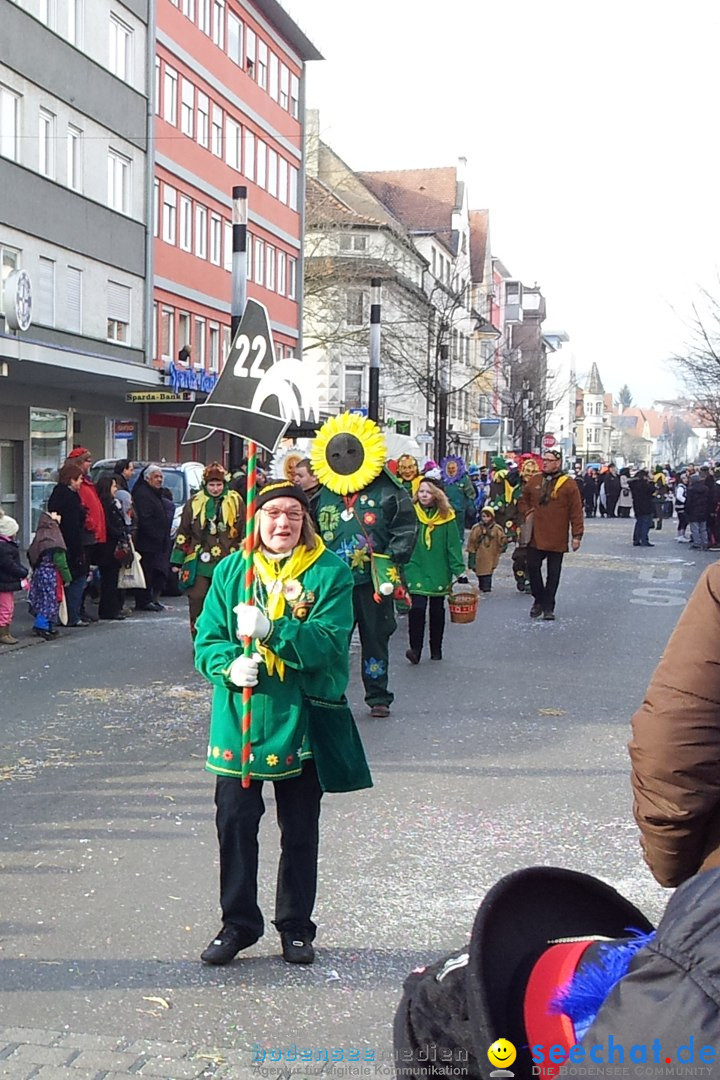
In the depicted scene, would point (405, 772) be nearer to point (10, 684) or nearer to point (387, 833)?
point (387, 833)

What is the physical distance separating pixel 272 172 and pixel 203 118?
24.8 ft

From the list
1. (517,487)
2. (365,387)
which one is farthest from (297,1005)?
(365,387)

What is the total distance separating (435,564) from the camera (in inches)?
459

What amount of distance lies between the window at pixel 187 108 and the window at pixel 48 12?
8717 mm

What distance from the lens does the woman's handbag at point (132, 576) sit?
15.6 metres

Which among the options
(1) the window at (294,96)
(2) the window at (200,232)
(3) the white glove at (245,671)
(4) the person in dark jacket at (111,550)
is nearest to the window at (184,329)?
(2) the window at (200,232)

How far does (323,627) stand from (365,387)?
55.2 meters

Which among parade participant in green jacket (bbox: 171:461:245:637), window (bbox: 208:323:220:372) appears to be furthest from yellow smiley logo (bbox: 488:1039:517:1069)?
window (bbox: 208:323:220:372)

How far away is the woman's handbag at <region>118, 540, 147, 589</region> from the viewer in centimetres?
1559

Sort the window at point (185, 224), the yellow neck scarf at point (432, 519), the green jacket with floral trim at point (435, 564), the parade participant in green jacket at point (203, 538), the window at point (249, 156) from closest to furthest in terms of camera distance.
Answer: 1. the green jacket with floral trim at point (435, 564)
2. the parade participant in green jacket at point (203, 538)
3. the yellow neck scarf at point (432, 519)
4. the window at point (185, 224)
5. the window at point (249, 156)

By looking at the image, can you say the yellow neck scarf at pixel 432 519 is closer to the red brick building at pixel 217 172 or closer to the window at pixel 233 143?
the red brick building at pixel 217 172

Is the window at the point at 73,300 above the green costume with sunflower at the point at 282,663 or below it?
above

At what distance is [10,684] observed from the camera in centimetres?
1083

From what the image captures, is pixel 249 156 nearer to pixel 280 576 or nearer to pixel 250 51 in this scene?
pixel 250 51
